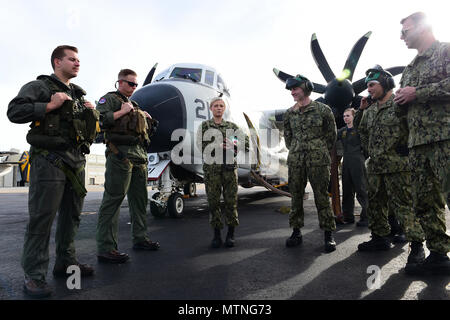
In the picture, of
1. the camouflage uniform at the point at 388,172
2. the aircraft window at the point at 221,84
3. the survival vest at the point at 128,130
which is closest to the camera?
the camouflage uniform at the point at 388,172

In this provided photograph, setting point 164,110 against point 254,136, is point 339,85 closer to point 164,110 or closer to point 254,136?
point 254,136

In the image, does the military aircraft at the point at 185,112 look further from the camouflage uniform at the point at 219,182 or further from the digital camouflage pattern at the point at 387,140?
the digital camouflage pattern at the point at 387,140

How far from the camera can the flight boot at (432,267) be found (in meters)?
2.56

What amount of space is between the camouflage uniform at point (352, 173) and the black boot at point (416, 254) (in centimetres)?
268

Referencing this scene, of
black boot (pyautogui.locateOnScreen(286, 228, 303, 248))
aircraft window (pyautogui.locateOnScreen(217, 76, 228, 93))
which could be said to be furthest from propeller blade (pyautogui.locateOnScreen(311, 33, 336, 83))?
black boot (pyautogui.locateOnScreen(286, 228, 303, 248))

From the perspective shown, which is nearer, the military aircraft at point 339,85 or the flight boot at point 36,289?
the flight boot at point 36,289

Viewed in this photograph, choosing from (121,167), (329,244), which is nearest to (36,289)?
(121,167)

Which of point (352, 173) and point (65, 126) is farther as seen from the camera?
point (352, 173)

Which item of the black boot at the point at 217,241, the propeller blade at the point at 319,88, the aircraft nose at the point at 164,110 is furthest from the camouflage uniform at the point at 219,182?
the propeller blade at the point at 319,88

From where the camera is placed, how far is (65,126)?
256 centimetres

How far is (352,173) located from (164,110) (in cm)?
424

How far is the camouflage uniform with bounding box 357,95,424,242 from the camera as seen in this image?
3.16m

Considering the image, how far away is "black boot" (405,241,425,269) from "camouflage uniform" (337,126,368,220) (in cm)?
268

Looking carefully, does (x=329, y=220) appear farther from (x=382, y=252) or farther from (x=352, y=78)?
(x=352, y=78)
